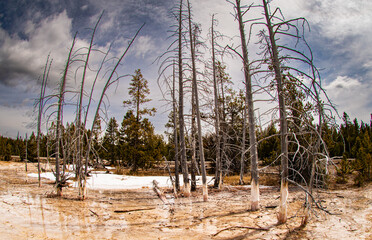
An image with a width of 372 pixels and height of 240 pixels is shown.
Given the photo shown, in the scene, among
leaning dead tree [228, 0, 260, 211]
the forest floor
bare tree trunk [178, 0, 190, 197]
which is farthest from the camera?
bare tree trunk [178, 0, 190, 197]

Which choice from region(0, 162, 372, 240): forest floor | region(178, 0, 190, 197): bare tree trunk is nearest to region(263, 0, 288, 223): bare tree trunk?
region(0, 162, 372, 240): forest floor

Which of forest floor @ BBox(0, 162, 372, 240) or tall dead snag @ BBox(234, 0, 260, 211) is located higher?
tall dead snag @ BBox(234, 0, 260, 211)

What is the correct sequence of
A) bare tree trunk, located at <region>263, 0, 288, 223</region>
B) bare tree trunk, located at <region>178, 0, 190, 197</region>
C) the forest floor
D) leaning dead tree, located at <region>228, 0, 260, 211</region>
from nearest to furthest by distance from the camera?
the forest floor < bare tree trunk, located at <region>263, 0, 288, 223</region> < leaning dead tree, located at <region>228, 0, 260, 211</region> < bare tree trunk, located at <region>178, 0, 190, 197</region>

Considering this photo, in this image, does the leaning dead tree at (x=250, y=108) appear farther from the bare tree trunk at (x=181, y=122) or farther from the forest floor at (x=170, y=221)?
the bare tree trunk at (x=181, y=122)

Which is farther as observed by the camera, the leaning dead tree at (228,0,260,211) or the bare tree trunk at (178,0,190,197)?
the bare tree trunk at (178,0,190,197)

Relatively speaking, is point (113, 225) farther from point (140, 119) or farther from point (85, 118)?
point (140, 119)

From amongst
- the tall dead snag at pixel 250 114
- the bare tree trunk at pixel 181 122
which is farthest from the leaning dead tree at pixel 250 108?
the bare tree trunk at pixel 181 122

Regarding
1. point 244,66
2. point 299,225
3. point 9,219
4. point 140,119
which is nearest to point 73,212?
point 9,219

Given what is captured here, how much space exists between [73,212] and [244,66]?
7677 millimetres

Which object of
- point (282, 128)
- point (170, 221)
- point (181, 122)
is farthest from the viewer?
point (181, 122)

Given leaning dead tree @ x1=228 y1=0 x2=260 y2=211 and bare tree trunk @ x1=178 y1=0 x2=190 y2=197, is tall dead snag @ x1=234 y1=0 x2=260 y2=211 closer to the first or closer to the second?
leaning dead tree @ x1=228 y1=0 x2=260 y2=211

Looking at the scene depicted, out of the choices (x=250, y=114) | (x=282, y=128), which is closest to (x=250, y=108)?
(x=250, y=114)

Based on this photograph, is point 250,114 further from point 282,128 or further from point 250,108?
point 282,128

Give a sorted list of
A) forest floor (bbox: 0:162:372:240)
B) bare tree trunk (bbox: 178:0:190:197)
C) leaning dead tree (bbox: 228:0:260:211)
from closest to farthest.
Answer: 1. forest floor (bbox: 0:162:372:240)
2. leaning dead tree (bbox: 228:0:260:211)
3. bare tree trunk (bbox: 178:0:190:197)
